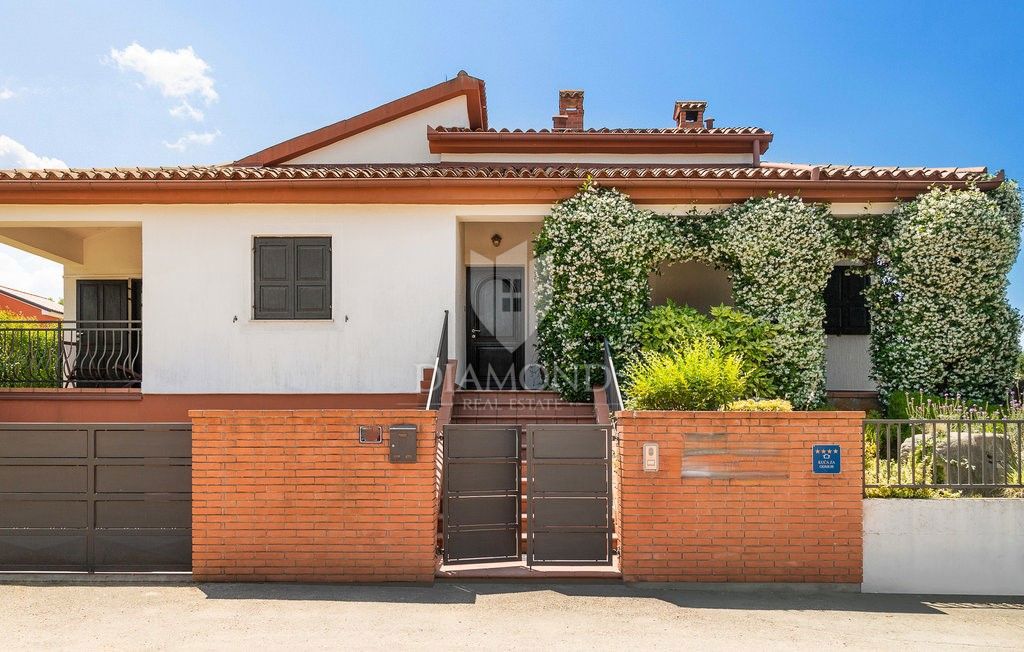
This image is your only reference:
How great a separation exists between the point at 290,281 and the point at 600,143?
22.0ft

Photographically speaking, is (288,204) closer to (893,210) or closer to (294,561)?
(294,561)

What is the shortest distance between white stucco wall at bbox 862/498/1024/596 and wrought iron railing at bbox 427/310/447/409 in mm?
4744

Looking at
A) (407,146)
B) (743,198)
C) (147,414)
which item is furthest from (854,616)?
(407,146)

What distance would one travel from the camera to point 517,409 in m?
8.61

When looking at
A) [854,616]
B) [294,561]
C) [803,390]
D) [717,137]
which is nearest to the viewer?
[854,616]

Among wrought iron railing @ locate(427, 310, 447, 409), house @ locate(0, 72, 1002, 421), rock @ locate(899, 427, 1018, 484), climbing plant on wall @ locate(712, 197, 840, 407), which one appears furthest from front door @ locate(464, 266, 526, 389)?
rock @ locate(899, 427, 1018, 484)

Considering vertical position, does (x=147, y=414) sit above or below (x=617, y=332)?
below

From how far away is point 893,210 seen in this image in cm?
934

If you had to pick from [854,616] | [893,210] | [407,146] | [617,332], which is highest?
[407,146]

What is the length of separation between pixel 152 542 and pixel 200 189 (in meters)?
5.09

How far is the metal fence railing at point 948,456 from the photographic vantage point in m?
6.00

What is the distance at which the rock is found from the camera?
6.10 m

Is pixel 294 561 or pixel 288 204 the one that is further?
pixel 288 204

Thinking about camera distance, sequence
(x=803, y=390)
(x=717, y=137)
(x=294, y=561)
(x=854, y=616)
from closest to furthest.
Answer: (x=854, y=616), (x=294, y=561), (x=803, y=390), (x=717, y=137)
